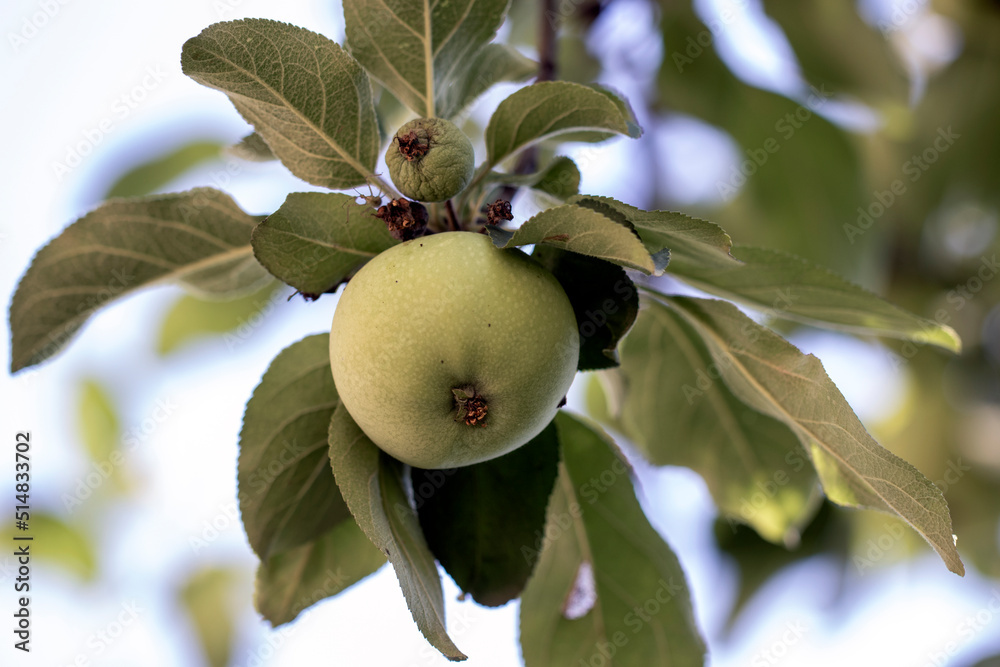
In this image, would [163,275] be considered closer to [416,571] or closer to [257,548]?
[257,548]

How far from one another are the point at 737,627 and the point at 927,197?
1766 millimetres

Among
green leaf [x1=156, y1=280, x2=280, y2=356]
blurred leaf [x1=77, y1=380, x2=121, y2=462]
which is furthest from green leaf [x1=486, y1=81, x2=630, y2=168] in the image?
blurred leaf [x1=77, y1=380, x2=121, y2=462]

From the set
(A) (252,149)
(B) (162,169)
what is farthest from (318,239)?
(B) (162,169)

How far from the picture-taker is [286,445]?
1.27 m

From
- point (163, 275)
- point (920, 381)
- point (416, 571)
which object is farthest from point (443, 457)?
Result: point (920, 381)

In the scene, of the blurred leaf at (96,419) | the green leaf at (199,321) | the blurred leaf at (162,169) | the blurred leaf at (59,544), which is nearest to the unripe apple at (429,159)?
the green leaf at (199,321)

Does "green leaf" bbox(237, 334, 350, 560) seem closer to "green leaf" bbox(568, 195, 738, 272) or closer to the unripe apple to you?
the unripe apple

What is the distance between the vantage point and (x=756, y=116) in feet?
8.29

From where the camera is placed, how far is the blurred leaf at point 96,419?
11.0ft

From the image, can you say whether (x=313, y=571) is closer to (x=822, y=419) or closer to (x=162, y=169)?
(x=822, y=419)

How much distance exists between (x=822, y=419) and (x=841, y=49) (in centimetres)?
163

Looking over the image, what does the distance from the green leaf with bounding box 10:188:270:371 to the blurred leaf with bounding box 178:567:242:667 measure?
2613 mm

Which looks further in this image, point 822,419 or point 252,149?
point 252,149

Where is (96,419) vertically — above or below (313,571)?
below
